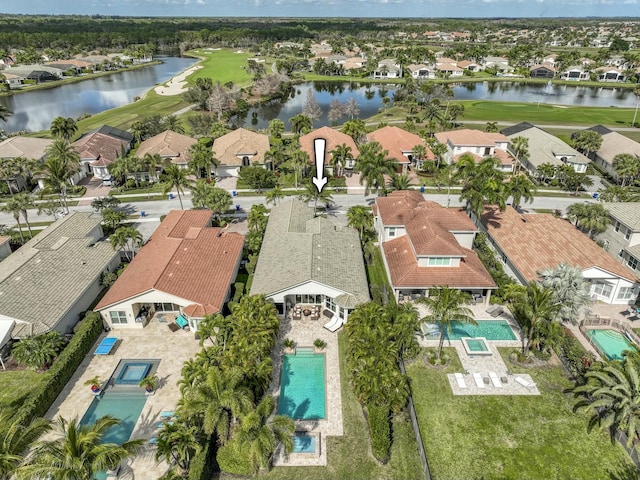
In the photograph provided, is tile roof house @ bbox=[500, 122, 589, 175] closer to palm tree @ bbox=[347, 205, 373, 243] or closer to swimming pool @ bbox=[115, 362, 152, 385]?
palm tree @ bbox=[347, 205, 373, 243]

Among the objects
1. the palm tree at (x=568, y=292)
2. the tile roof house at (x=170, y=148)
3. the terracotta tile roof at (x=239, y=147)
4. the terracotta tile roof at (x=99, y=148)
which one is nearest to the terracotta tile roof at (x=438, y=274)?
the palm tree at (x=568, y=292)

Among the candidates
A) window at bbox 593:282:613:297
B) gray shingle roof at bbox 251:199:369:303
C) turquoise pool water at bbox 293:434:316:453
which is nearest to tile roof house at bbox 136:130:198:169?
gray shingle roof at bbox 251:199:369:303

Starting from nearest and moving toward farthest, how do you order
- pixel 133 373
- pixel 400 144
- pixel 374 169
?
pixel 133 373 → pixel 374 169 → pixel 400 144

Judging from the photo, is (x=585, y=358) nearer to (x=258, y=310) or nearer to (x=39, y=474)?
(x=258, y=310)

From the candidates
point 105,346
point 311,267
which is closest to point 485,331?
point 311,267

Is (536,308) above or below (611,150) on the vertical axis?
below

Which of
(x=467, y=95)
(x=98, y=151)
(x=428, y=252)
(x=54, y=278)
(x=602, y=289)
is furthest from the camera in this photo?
(x=467, y=95)

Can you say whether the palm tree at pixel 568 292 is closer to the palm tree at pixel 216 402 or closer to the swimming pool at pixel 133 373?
the palm tree at pixel 216 402

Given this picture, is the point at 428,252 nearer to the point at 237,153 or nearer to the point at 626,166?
the point at 237,153
